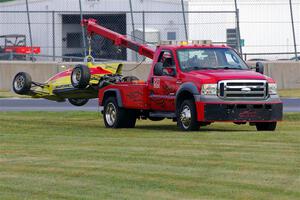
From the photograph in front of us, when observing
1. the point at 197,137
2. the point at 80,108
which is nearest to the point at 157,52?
the point at 197,137

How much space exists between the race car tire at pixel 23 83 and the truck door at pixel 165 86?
5.36 meters

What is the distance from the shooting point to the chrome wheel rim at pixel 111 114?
23.8 meters

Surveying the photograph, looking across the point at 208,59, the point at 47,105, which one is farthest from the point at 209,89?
the point at 47,105

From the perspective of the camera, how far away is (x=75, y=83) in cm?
2500

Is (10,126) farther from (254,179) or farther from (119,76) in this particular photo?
(254,179)

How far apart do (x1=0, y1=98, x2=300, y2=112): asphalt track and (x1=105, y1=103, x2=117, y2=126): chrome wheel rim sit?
6327mm

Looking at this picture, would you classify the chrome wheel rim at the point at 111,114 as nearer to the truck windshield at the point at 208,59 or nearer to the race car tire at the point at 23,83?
the truck windshield at the point at 208,59

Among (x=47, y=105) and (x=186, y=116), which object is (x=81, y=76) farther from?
(x=47, y=105)

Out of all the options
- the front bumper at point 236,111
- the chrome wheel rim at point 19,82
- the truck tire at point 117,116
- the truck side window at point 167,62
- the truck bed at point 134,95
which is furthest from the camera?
the chrome wheel rim at point 19,82

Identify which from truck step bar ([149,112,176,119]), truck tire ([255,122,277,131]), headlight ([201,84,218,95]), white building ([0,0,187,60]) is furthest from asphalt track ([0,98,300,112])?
headlight ([201,84,218,95])

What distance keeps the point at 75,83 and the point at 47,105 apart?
9.12 metres

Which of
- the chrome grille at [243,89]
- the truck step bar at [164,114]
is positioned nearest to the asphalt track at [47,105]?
the truck step bar at [164,114]

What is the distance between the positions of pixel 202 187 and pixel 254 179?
946mm

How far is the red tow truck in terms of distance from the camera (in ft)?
68.3
